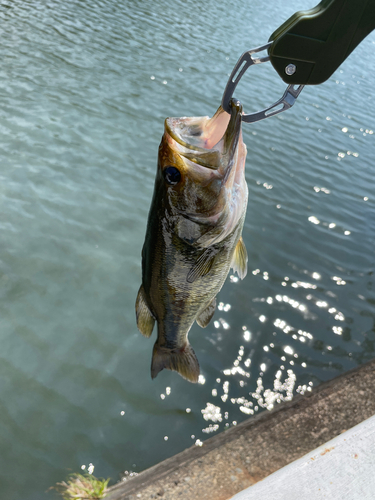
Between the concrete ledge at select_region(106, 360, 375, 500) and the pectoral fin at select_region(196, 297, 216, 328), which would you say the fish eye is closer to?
the pectoral fin at select_region(196, 297, 216, 328)

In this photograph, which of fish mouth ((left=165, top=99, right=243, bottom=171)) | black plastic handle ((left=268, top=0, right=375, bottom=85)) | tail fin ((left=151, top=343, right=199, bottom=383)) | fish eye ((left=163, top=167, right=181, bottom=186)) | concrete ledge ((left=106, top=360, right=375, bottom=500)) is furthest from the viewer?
concrete ledge ((left=106, top=360, right=375, bottom=500))

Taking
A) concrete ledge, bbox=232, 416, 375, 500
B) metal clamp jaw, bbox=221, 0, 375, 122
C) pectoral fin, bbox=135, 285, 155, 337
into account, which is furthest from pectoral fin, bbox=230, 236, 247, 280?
concrete ledge, bbox=232, 416, 375, 500

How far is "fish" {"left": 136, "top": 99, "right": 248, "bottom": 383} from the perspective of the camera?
159cm

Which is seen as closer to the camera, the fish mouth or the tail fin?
the fish mouth

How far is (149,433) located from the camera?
3.47 meters

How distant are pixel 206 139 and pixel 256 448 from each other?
97.3 inches

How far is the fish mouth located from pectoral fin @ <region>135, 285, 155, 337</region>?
1.00m

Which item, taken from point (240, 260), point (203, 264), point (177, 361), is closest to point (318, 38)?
point (203, 264)

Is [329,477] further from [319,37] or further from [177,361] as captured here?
[319,37]

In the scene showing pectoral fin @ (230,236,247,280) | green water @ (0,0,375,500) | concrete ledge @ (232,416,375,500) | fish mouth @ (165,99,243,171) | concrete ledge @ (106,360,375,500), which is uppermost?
fish mouth @ (165,99,243,171)

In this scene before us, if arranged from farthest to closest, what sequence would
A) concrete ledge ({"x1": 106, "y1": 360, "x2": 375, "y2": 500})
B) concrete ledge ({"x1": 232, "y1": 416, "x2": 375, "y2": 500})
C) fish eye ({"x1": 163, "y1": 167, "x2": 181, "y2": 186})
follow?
concrete ledge ({"x1": 106, "y1": 360, "x2": 375, "y2": 500}) < concrete ledge ({"x1": 232, "y1": 416, "x2": 375, "y2": 500}) < fish eye ({"x1": 163, "y1": 167, "x2": 181, "y2": 186})

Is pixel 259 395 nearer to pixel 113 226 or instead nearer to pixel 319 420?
pixel 319 420

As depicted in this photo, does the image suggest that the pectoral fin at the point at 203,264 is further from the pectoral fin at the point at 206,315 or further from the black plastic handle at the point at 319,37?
the black plastic handle at the point at 319,37

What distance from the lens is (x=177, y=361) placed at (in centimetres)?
252
